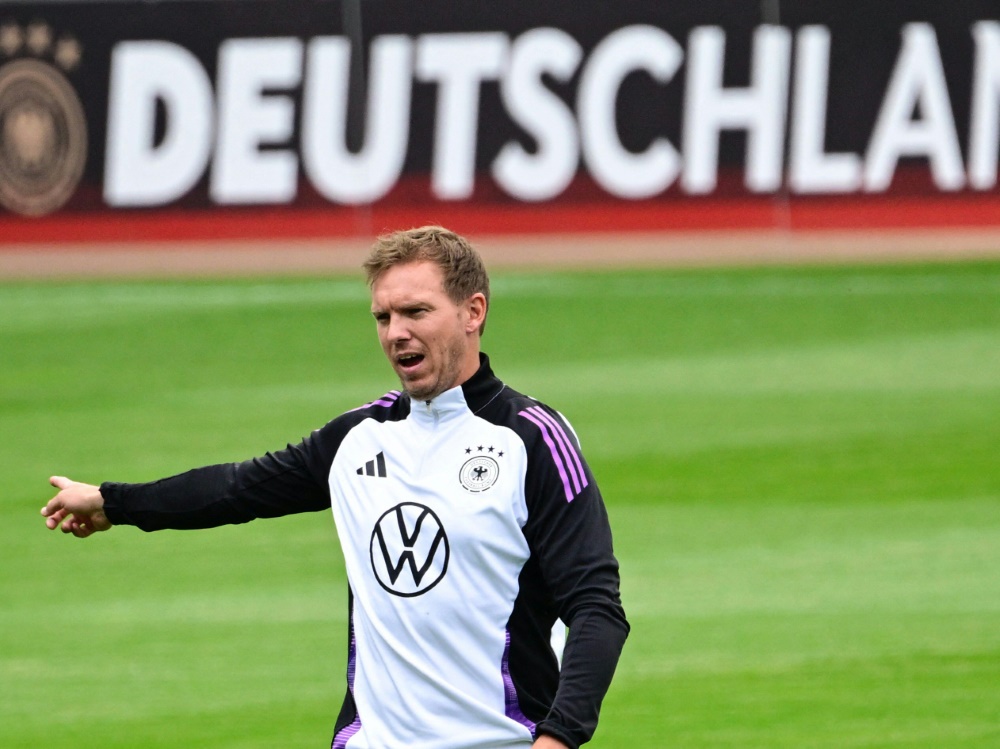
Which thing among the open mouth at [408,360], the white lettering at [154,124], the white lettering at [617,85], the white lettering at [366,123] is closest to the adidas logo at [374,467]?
the open mouth at [408,360]

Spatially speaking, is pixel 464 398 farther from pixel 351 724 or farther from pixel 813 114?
pixel 813 114

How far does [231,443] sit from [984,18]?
1246 centimetres

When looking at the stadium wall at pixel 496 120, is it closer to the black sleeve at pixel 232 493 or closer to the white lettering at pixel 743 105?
the white lettering at pixel 743 105

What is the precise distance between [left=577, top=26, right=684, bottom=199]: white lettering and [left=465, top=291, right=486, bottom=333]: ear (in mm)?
19328

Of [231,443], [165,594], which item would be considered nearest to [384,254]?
[165,594]

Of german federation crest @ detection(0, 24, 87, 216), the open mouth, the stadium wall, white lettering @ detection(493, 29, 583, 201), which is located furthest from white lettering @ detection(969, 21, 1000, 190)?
the open mouth

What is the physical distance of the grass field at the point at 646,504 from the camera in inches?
320

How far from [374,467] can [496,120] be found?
1953cm

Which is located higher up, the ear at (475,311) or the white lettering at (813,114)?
the ear at (475,311)

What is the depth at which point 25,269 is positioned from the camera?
24.6m

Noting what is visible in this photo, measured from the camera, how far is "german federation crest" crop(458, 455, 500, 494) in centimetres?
439

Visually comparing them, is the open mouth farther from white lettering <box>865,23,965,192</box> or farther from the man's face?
white lettering <box>865,23,965,192</box>

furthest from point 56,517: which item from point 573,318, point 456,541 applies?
point 573,318

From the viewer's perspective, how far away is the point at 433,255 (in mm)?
4426
